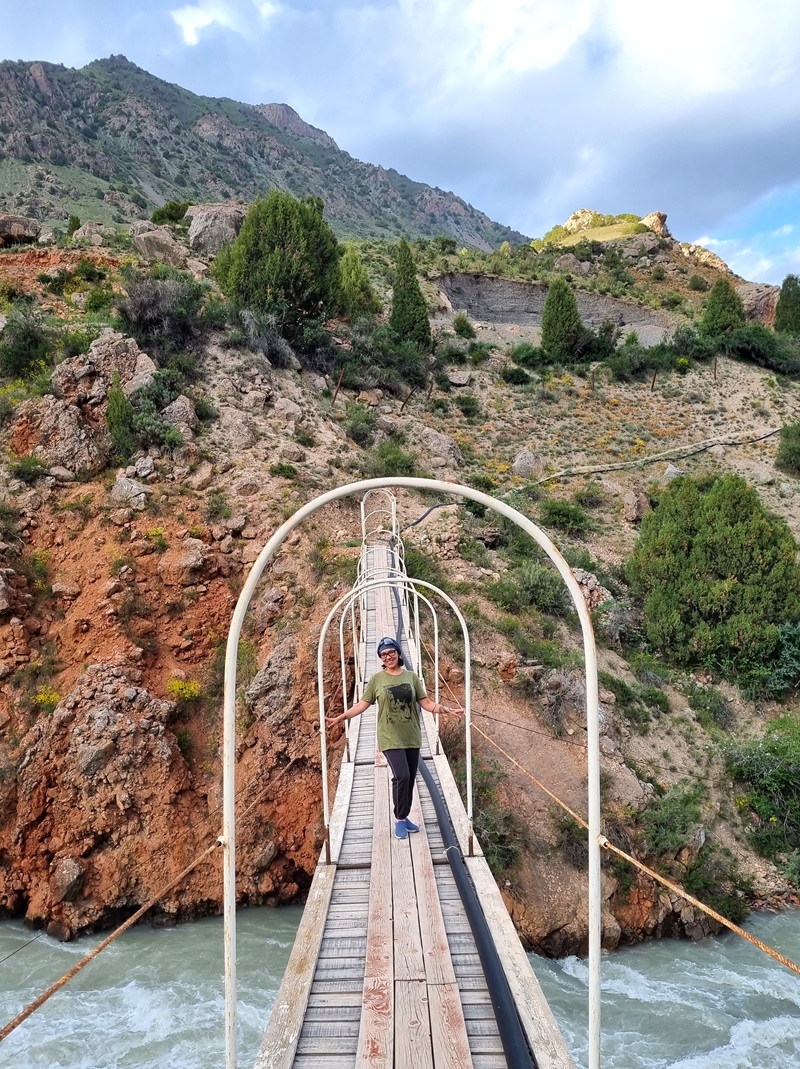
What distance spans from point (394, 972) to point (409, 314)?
88.5 feet

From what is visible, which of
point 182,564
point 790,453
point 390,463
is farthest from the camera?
point 790,453

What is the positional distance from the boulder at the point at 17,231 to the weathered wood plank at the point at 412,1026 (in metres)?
27.1

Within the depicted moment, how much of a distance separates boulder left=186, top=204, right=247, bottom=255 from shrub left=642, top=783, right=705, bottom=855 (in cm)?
2671

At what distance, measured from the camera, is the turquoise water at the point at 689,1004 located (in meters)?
5.85

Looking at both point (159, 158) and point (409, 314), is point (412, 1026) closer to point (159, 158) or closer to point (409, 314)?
point (409, 314)

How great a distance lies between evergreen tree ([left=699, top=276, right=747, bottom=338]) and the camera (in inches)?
1253

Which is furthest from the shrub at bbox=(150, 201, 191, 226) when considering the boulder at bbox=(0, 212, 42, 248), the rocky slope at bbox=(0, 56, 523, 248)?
the rocky slope at bbox=(0, 56, 523, 248)

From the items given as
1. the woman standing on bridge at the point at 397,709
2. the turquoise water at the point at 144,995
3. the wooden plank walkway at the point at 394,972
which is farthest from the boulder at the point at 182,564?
the woman standing on bridge at the point at 397,709

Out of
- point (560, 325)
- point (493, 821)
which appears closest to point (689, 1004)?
point (493, 821)

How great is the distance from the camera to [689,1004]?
647cm

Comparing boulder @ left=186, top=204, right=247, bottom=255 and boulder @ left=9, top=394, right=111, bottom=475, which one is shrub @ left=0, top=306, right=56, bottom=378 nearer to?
boulder @ left=9, top=394, right=111, bottom=475

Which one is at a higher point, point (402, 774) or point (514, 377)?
point (514, 377)

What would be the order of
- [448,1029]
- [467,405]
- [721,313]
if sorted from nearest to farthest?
[448,1029] → [467,405] → [721,313]

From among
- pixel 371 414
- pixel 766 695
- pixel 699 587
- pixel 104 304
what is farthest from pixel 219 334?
pixel 766 695
